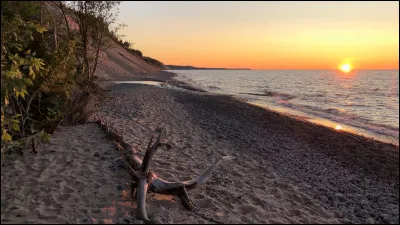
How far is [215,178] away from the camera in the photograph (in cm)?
922

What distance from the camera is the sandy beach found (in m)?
6.82

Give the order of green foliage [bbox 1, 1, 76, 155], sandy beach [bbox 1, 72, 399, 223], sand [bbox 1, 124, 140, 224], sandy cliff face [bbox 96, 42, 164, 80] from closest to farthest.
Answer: sand [bbox 1, 124, 140, 224] < sandy beach [bbox 1, 72, 399, 223] < green foliage [bbox 1, 1, 76, 155] < sandy cliff face [bbox 96, 42, 164, 80]

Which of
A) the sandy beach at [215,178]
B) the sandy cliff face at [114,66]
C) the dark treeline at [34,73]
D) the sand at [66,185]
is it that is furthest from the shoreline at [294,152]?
the sandy cliff face at [114,66]

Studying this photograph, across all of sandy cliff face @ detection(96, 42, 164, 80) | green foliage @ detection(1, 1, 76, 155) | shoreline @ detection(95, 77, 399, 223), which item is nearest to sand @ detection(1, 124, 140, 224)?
green foliage @ detection(1, 1, 76, 155)

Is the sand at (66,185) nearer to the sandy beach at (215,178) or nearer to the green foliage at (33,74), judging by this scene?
the sandy beach at (215,178)

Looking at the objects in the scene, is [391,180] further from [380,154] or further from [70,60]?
[70,60]

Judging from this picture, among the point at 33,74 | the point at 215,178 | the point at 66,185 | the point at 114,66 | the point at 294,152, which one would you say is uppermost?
the point at 33,74

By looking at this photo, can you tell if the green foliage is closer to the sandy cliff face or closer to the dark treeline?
the dark treeline

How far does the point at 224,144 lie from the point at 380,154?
6179 millimetres

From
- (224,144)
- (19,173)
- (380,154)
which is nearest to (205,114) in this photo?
(224,144)

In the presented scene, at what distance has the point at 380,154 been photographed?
565 inches

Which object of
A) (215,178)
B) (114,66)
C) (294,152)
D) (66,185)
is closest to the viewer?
(66,185)

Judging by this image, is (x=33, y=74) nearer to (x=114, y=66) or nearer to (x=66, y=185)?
(x=66, y=185)

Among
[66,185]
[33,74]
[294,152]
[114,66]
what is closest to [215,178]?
[66,185]
